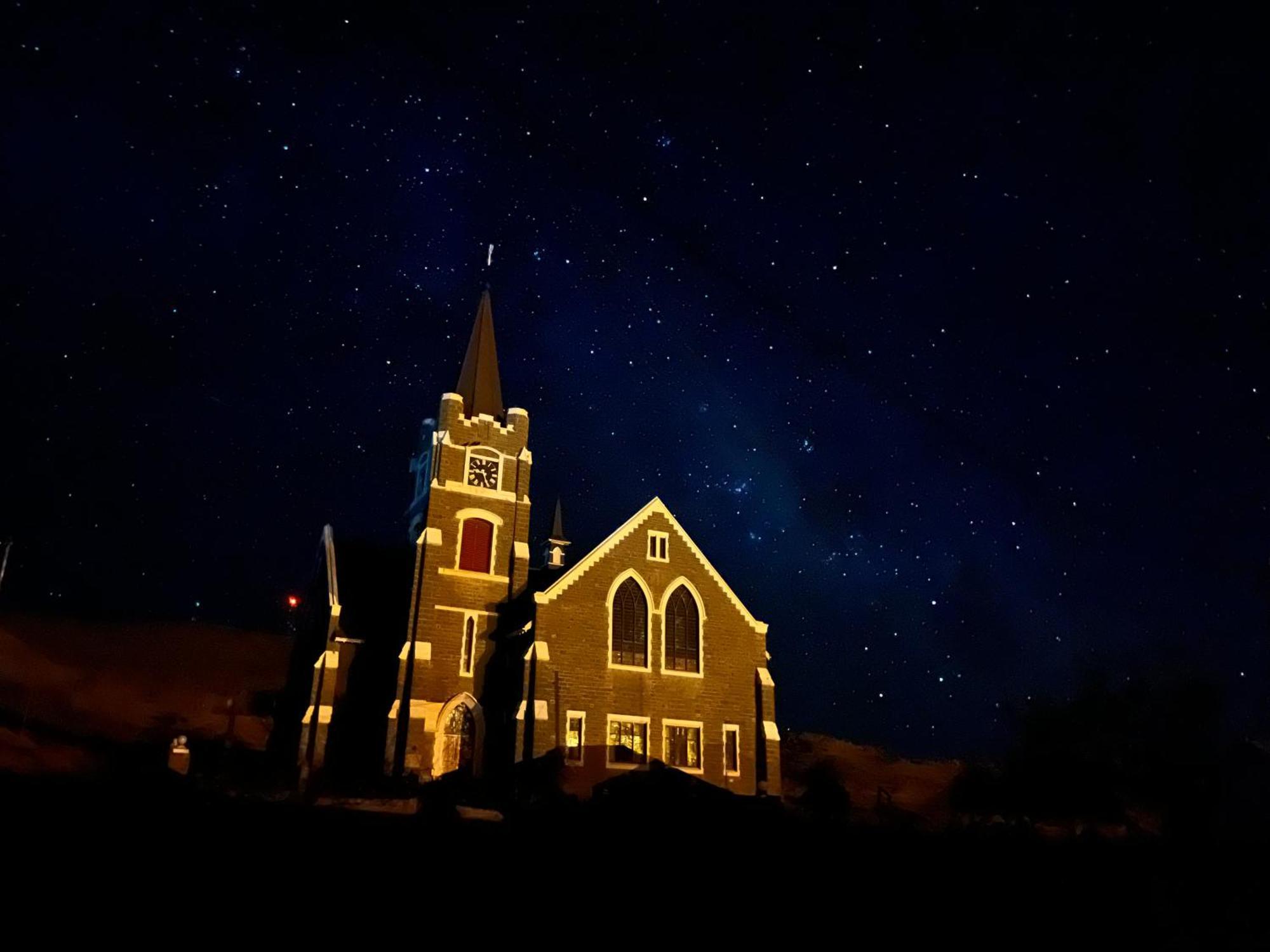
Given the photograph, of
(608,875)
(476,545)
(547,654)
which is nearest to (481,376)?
(476,545)

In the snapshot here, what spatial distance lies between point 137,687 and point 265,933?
53.9 metres

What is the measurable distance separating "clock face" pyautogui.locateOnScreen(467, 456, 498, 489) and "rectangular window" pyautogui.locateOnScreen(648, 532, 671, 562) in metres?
7.03

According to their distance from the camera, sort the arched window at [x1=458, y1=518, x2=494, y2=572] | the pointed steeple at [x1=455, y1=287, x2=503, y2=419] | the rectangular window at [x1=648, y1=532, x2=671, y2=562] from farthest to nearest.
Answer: the pointed steeple at [x1=455, y1=287, x2=503, y2=419]
the arched window at [x1=458, y1=518, x2=494, y2=572]
the rectangular window at [x1=648, y1=532, x2=671, y2=562]

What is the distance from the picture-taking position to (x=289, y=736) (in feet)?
133

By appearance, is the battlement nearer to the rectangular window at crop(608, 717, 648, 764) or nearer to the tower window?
the tower window

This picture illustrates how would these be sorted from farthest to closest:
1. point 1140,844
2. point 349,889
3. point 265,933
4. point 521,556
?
1. point 521,556
2. point 1140,844
3. point 349,889
4. point 265,933

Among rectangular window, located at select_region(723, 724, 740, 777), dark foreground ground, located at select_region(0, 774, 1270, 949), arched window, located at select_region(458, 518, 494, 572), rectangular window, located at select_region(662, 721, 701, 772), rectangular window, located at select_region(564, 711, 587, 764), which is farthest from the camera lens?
arched window, located at select_region(458, 518, 494, 572)

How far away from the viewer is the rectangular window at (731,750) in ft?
112

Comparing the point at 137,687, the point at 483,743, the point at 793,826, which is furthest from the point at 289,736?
the point at 793,826

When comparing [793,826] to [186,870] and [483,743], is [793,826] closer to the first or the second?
[186,870]

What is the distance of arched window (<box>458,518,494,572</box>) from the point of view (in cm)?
3594

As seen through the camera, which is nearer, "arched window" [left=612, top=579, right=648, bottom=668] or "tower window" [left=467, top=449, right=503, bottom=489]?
"arched window" [left=612, top=579, right=648, bottom=668]

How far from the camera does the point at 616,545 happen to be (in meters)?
34.9

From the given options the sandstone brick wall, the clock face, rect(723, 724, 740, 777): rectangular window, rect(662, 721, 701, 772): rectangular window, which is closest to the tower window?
the clock face
